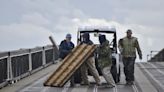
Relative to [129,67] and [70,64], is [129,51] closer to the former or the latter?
[129,67]

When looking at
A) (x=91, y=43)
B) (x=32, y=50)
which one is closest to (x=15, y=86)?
(x=91, y=43)

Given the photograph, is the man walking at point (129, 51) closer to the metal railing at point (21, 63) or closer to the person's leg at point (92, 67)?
the person's leg at point (92, 67)

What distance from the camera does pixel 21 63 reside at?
81.1 feet

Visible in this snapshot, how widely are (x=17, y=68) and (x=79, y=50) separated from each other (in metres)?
3.94

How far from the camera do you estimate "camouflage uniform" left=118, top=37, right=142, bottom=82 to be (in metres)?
21.3

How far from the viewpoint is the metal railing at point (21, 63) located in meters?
21.5

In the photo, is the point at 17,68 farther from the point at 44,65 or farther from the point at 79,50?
the point at 44,65

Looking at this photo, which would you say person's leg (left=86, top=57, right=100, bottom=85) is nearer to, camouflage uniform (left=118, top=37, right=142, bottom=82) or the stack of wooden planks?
the stack of wooden planks

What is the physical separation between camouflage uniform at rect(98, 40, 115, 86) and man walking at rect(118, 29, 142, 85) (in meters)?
1.02

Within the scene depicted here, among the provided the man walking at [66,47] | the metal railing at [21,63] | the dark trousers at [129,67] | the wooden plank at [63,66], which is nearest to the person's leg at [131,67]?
the dark trousers at [129,67]

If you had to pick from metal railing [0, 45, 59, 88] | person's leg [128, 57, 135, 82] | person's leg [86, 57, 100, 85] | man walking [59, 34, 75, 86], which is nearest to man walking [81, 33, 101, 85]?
person's leg [86, 57, 100, 85]

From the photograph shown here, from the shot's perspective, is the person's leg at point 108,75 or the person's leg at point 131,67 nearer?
the person's leg at point 108,75

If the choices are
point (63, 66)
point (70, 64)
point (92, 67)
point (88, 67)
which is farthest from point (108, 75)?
point (63, 66)

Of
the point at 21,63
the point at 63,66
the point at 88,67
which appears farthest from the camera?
the point at 21,63
